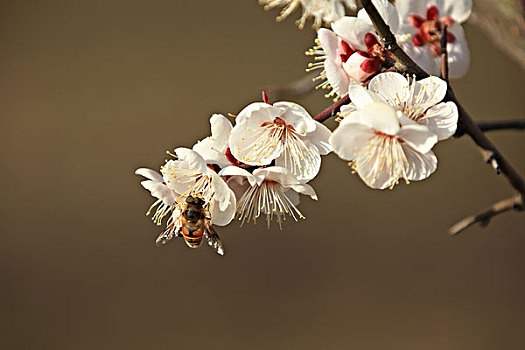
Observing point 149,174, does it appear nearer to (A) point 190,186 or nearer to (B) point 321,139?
(A) point 190,186

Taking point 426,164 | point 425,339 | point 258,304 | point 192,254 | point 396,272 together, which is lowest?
point 425,339

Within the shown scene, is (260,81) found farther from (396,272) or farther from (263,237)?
(396,272)

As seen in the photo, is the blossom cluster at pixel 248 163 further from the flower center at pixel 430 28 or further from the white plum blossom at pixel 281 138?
the flower center at pixel 430 28

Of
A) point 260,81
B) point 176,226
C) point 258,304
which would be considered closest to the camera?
point 176,226

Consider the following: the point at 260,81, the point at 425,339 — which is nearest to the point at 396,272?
the point at 425,339

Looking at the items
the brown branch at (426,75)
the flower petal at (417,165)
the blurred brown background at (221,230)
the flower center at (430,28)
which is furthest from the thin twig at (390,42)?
the blurred brown background at (221,230)
